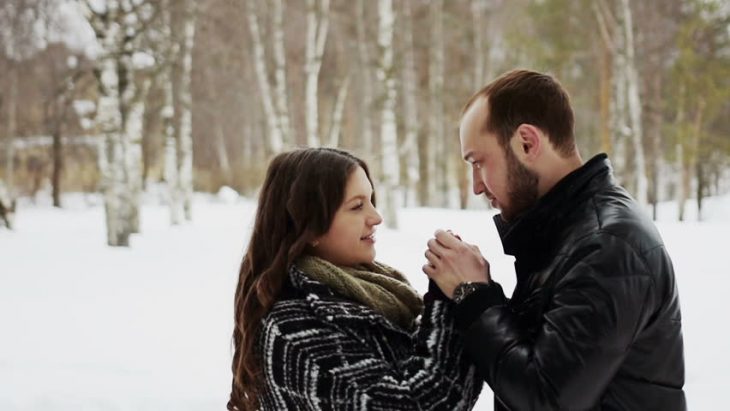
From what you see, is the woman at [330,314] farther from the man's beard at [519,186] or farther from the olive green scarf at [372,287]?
the man's beard at [519,186]

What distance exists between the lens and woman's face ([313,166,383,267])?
2236 mm

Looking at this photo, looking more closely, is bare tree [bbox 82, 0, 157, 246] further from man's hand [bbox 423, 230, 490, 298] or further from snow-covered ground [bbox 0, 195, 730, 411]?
man's hand [bbox 423, 230, 490, 298]

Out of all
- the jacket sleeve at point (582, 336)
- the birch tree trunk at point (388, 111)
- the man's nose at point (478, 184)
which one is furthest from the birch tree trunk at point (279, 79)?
the jacket sleeve at point (582, 336)

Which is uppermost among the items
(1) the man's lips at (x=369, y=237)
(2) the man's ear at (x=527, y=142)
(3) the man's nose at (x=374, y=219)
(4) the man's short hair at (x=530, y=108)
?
(4) the man's short hair at (x=530, y=108)

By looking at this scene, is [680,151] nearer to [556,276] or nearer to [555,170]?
[555,170]

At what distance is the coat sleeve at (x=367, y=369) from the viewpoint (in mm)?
1919

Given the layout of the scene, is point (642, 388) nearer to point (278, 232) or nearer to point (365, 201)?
point (365, 201)

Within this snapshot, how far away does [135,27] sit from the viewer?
12430 mm

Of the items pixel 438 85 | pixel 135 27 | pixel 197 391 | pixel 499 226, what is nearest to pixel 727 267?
pixel 197 391

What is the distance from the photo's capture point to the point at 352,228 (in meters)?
2.24

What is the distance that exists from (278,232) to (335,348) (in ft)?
1.40

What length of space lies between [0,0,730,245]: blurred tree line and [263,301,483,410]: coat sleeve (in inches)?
425

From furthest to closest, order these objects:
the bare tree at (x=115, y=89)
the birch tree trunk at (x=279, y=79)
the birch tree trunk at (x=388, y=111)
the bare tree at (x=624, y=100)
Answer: the birch tree trunk at (x=279, y=79) < the bare tree at (x=624, y=100) < the birch tree trunk at (x=388, y=111) < the bare tree at (x=115, y=89)

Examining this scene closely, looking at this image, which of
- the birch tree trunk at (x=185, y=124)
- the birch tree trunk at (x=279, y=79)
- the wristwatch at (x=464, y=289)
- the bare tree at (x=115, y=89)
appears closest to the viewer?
the wristwatch at (x=464, y=289)
